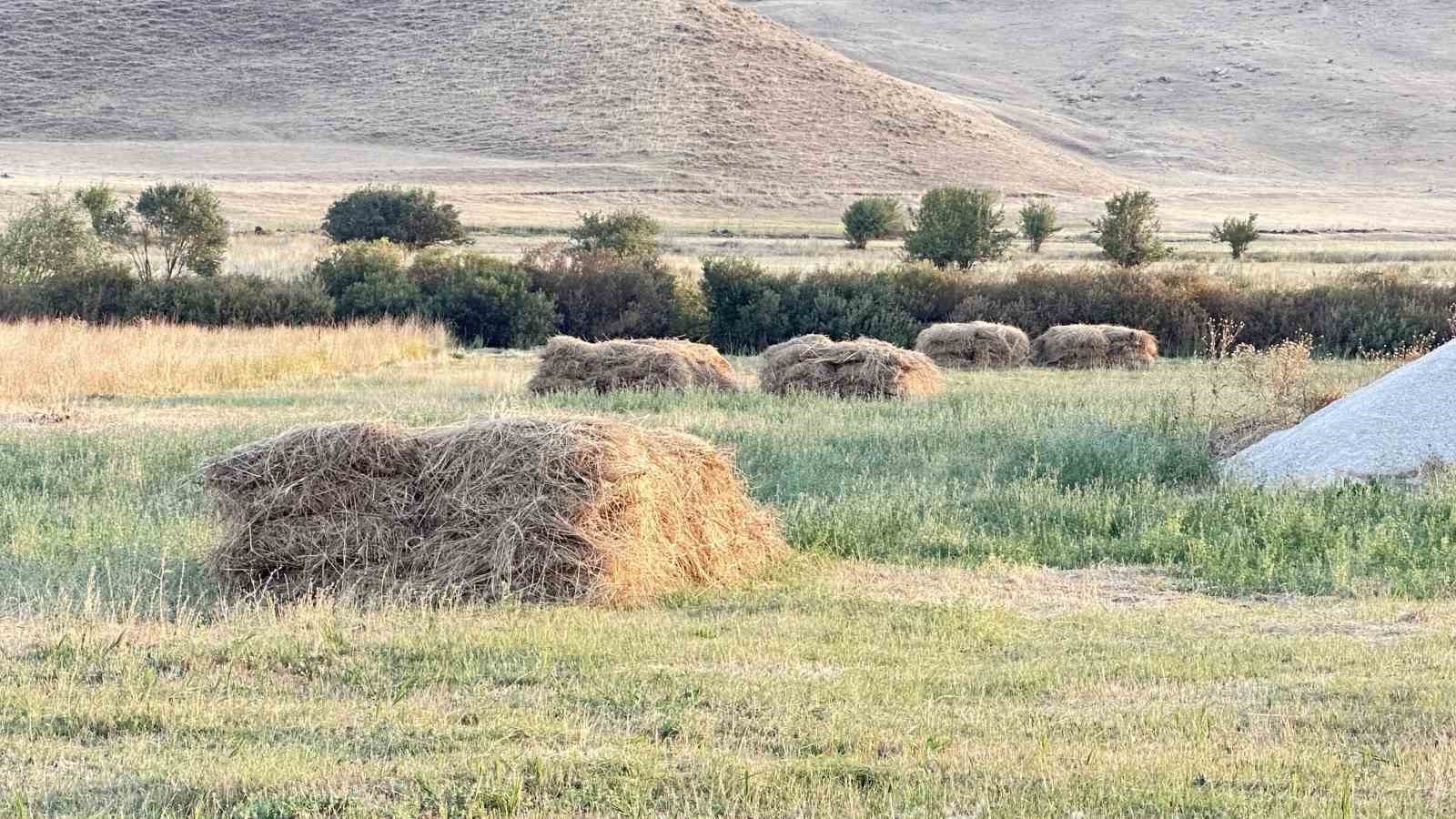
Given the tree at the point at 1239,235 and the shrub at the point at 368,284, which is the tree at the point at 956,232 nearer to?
the tree at the point at 1239,235

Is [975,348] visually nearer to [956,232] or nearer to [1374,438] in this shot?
[1374,438]

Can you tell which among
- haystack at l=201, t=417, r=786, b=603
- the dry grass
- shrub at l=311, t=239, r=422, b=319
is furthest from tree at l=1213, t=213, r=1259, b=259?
haystack at l=201, t=417, r=786, b=603

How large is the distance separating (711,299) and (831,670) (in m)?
23.7

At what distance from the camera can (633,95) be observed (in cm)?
9744

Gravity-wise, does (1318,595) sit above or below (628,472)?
below

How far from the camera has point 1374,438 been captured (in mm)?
14609

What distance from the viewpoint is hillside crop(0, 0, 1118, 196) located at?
88875 mm

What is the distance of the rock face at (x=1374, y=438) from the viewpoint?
1420 centimetres

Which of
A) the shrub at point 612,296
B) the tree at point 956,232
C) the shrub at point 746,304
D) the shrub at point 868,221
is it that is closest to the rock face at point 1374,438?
the shrub at point 746,304

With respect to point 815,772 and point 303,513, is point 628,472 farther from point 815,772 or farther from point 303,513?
point 815,772

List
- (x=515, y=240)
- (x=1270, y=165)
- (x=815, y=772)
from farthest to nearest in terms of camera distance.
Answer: (x=1270, y=165) → (x=515, y=240) → (x=815, y=772)

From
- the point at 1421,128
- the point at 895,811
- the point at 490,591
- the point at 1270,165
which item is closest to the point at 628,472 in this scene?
the point at 490,591

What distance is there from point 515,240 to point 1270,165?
68.5 metres

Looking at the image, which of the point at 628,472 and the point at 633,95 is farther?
the point at 633,95
